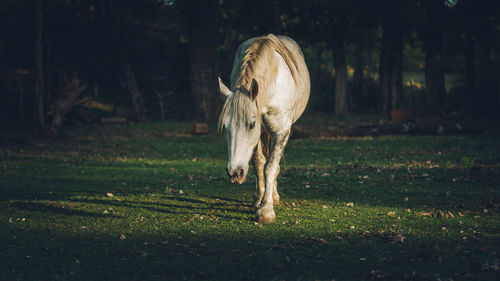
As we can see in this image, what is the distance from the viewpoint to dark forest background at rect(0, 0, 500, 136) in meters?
25.8

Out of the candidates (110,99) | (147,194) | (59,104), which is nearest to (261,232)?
(147,194)

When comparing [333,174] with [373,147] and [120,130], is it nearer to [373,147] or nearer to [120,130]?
[373,147]

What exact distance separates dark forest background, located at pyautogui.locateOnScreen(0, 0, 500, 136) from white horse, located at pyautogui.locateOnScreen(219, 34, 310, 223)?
1547cm

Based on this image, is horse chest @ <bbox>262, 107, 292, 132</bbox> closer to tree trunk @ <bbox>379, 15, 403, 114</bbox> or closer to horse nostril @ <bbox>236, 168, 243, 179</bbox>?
horse nostril @ <bbox>236, 168, 243, 179</bbox>

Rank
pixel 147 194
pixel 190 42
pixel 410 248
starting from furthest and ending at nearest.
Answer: pixel 190 42, pixel 147 194, pixel 410 248

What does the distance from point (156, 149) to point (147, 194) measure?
30.5 ft

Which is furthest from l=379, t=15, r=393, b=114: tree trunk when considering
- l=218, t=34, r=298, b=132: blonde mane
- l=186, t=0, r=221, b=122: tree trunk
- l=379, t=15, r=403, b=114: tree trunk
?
l=218, t=34, r=298, b=132: blonde mane

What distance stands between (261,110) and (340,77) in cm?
3041

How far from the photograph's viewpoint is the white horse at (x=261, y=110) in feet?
23.5

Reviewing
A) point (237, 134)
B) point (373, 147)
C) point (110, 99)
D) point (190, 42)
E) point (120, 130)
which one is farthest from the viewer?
point (110, 99)

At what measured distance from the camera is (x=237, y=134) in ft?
23.6

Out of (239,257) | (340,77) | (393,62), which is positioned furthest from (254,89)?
(340,77)

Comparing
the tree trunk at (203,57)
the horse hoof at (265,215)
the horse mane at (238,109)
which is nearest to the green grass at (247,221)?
the horse hoof at (265,215)

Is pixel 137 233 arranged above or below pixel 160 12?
below
